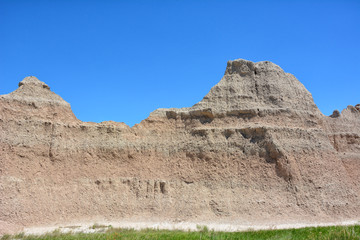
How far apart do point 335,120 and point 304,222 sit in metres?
9.00

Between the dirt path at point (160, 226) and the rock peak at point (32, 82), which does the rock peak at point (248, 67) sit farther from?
the rock peak at point (32, 82)

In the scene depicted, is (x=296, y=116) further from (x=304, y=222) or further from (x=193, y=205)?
(x=193, y=205)

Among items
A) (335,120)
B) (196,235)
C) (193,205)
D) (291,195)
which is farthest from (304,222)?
(335,120)

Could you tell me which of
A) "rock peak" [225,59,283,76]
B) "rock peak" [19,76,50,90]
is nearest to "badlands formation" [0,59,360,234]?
"rock peak" [19,76,50,90]

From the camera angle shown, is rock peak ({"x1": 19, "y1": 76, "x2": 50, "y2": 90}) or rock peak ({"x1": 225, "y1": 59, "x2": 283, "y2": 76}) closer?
rock peak ({"x1": 19, "y1": 76, "x2": 50, "y2": 90})

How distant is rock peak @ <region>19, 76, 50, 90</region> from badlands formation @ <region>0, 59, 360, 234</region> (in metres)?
0.09

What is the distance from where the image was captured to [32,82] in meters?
20.9

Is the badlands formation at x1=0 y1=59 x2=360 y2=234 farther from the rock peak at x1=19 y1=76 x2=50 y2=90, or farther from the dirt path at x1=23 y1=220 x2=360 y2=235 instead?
the dirt path at x1=23 y1=220 x2=360 y2=235

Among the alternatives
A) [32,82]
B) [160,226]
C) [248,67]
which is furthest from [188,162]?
[32,82]

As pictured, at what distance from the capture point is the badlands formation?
17.8 meters

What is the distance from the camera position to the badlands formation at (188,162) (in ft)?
58.2

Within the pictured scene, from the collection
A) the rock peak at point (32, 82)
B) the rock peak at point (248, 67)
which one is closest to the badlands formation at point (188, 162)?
the rock peak at point (32, 82)

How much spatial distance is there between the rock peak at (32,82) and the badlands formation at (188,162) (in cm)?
9

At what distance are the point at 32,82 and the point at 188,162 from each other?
1106 centimetres
